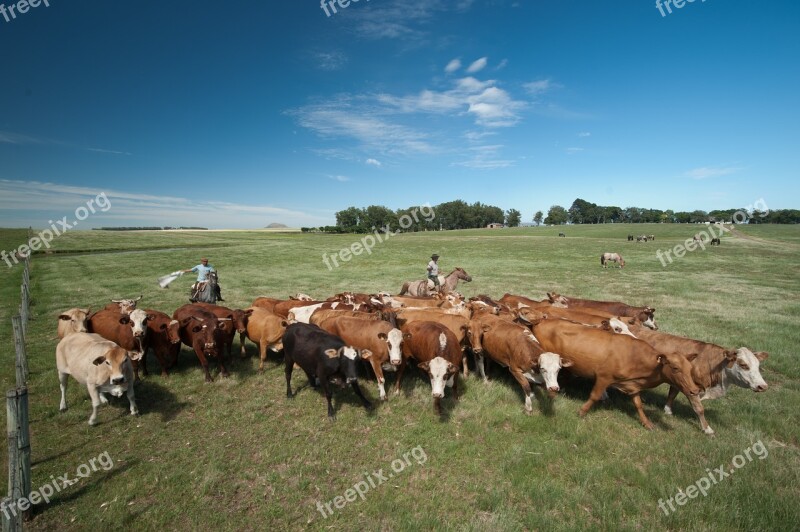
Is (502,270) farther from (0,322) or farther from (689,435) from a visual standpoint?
(0,322)

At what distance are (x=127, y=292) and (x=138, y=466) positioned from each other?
19.4 m

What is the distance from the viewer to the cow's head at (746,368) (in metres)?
6.25

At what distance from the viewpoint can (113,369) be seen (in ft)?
21.7

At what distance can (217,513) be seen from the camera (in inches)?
194

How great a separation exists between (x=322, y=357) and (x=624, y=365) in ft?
19.3

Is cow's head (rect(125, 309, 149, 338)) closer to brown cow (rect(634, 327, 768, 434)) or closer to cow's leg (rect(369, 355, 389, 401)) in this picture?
cow's leg (rect(369, 355, 389, 401))

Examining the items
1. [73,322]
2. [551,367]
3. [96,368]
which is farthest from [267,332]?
[551,367]

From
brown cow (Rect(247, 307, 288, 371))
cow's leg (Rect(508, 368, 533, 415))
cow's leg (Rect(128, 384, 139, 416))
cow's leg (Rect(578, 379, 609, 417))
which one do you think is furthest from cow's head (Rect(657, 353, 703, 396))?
cow's leg (Rect(128, 384, 139, 416))

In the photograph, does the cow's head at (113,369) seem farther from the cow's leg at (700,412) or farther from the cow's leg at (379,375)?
the cow's leg at (700,412)

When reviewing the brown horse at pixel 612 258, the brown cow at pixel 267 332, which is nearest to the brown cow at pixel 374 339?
the brown cow at pixel 267 332

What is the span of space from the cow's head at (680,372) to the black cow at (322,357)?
573 centimetres

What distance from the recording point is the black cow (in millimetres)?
7148

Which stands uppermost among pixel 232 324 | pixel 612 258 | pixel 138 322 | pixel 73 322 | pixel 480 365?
pixel 138 322

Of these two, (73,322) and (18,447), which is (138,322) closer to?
(73,322)
